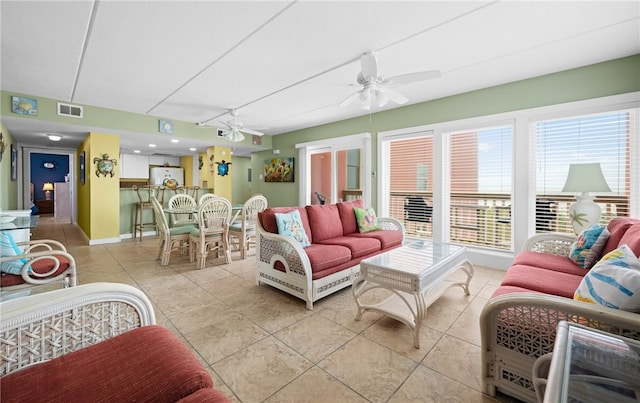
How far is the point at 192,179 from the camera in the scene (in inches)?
380

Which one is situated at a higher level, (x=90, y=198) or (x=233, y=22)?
(x=233, y=22)

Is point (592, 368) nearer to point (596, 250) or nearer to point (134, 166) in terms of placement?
point (596, 250)

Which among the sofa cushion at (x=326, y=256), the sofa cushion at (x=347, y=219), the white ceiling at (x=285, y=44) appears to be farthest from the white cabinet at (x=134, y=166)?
the sofa cushion at (x=326, y=256)

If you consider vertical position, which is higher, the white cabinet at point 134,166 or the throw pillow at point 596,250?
the white cabinet at point 134,166

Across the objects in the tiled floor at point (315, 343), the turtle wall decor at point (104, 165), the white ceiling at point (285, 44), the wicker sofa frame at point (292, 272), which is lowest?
the tiled floor at point (315, 343)

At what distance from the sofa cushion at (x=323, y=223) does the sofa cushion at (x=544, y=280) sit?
1900mm

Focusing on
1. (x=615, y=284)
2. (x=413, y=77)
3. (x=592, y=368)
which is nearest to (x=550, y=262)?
(x=615, y=284)

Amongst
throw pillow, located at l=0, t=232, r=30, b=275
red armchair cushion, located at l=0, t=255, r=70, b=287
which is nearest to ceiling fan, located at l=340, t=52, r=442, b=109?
red armchair cushion, located at l=0, t=255, r=70, b=287

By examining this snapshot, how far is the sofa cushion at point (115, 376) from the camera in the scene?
2.62ft

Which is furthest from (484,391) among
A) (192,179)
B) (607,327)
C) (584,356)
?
(192,179)

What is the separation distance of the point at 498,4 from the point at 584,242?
207 centimetres

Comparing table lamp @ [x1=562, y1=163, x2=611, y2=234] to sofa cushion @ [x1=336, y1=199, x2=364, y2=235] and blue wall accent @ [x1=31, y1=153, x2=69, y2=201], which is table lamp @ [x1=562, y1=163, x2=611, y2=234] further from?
blue wall accent @ [x1=31, y1=153, x2=69, y2=201]

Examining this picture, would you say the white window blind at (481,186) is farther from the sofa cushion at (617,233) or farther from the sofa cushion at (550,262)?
the sofa cushion at (617,233)

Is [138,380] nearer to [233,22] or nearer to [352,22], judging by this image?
[233,22]
